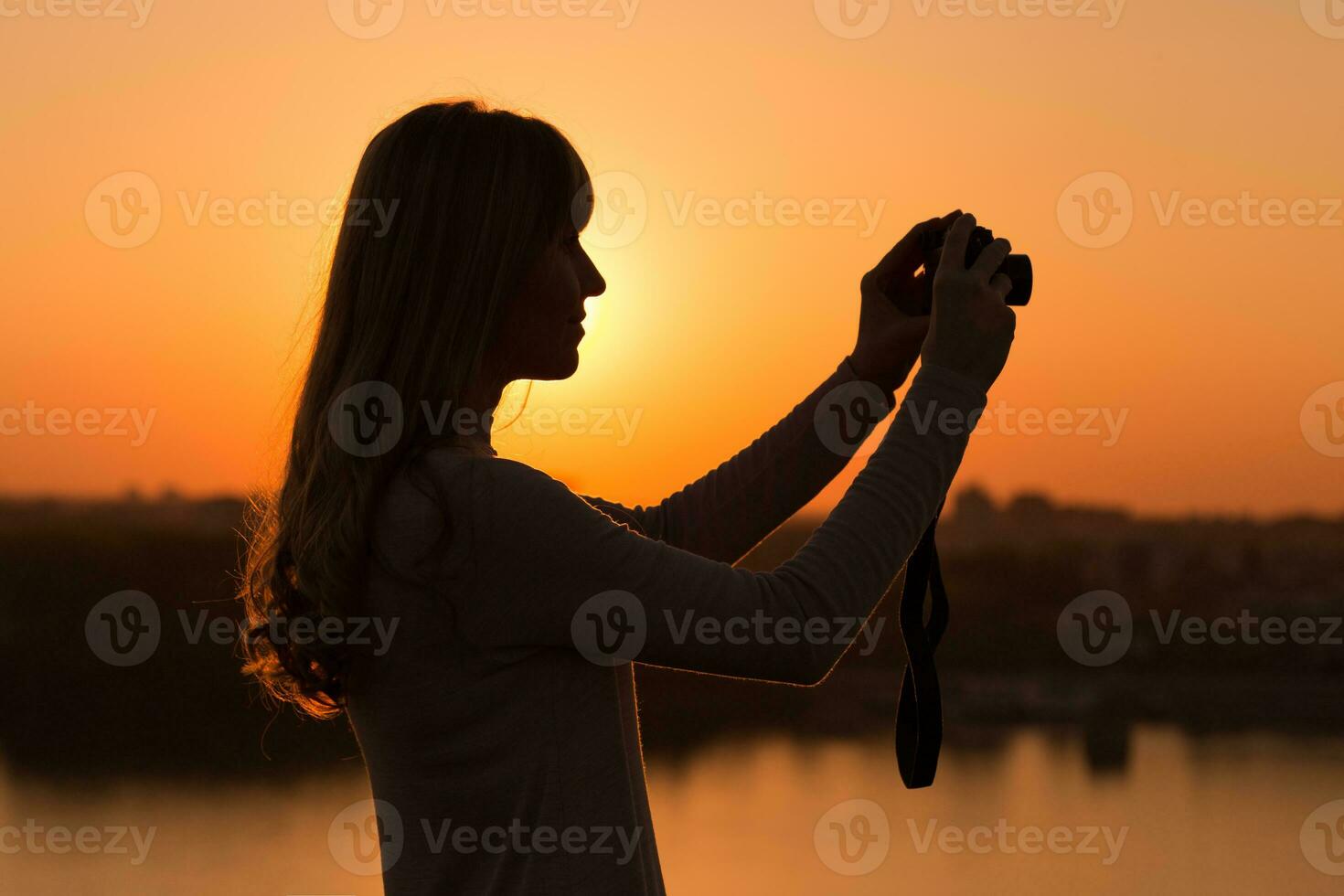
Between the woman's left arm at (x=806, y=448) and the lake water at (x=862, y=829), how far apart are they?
39.6 ft

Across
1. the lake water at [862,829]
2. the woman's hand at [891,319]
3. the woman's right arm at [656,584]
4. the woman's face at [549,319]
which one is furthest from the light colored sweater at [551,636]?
the lake water at [862,829]

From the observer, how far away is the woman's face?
38.5 inches

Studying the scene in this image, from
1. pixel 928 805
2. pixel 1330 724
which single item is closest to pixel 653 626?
pixel 928 805

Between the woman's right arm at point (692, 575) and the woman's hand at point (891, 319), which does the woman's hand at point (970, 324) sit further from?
the woman's hand at point (891, 319)

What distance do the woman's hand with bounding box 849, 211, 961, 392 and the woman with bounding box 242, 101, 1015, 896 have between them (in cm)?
24

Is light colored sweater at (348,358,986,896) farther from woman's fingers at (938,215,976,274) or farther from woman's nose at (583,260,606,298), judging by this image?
woman's nose at (583,260,606,298)

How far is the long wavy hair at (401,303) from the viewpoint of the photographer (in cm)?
92

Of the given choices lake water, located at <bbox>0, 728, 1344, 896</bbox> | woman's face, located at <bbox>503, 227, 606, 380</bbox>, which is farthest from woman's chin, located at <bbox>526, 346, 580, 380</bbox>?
lake water, located at <bbox>0, 728, 1344, 896</bbox>

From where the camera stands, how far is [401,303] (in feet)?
3.08

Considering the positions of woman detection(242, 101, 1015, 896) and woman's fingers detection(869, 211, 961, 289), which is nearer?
woman detection(242, 101, 1015, 896)

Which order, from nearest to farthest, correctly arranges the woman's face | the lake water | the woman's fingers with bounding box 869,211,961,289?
the woman's face, the woman's fingers with bounding box 869,211,961,289, the lake water

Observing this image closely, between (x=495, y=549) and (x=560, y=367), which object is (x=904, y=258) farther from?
(x=495, y=549)

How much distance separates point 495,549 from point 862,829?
61.8ft

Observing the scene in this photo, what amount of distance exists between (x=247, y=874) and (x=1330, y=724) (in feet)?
76.4
